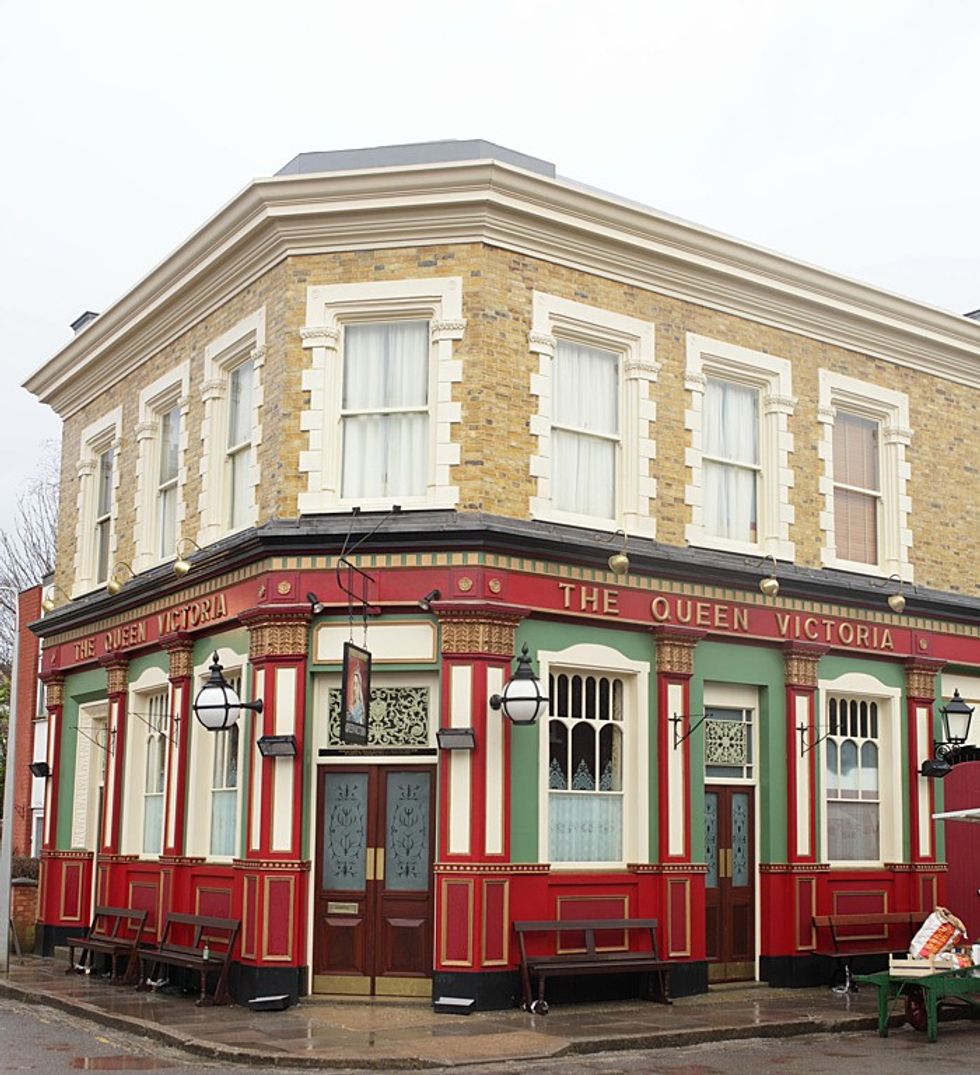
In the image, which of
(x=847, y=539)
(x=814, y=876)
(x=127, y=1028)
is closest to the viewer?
(x=127, y=1028)

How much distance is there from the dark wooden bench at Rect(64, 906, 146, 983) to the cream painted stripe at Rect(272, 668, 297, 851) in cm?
316

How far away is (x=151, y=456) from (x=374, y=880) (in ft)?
23.6

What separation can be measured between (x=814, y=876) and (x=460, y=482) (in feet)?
21.1

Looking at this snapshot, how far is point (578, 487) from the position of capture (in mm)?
17031

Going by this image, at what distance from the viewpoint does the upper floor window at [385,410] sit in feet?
54.2

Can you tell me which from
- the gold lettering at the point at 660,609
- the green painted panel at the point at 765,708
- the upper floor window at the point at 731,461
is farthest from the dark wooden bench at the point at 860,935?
the upper floor window at the point at 731,461

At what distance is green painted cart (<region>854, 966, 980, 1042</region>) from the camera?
14.2m

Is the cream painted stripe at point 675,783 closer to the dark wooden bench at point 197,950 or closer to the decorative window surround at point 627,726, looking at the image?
the decorative window surround at point 627,726

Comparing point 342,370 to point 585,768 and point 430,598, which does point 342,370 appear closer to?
point 430,598

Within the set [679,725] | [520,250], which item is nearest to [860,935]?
[679,725]

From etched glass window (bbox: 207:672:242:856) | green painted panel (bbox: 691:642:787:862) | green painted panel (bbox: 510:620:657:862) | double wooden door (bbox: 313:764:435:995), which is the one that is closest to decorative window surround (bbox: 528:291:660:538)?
green painted panel (bbox: 510:620:657:862)

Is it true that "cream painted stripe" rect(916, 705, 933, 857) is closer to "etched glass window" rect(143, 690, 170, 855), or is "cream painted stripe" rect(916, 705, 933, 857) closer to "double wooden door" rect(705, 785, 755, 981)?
"double wooden door" rect(705, 785, 755, 981)

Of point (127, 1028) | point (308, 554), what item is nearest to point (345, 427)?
point (308, 554)

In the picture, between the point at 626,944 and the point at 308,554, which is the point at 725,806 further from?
the point at 308,554
